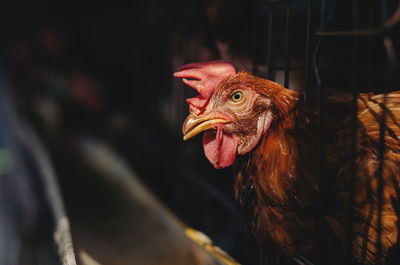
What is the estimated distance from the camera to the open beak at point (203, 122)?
0.95m

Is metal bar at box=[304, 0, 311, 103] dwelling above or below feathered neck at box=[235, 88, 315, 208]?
above

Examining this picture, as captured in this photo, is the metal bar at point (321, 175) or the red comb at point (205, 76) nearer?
the metal bar at point (321, 175)

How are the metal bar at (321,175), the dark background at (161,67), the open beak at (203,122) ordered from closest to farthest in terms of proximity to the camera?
A: the metal bar at (321,175) < the open beak at (203,122) < the dark background at (161,67)

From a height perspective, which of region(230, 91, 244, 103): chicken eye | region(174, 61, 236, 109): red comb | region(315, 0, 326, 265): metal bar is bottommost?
region(315, 0, 326, 265): metal bar

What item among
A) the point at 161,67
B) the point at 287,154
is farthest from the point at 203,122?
the point at 161,67

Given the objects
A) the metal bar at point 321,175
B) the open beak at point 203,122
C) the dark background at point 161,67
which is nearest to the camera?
the metal bar at point 321,175

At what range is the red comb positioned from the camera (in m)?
0.97

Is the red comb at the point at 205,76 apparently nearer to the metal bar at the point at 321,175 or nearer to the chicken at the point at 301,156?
the chicken at the point at 301,156

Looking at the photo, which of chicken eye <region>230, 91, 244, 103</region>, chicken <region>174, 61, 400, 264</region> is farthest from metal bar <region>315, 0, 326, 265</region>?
chicken eye <region>230, 91, 244, 103</region>

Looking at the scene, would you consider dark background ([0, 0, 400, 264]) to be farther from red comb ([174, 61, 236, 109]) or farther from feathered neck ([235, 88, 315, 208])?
red comb ([174, 61, 236, 109])

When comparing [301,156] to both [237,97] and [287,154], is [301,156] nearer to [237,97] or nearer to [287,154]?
[287,154]

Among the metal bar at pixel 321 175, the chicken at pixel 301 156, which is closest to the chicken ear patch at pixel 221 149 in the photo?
the chicken at pixel 301 156

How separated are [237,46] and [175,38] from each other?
71cm

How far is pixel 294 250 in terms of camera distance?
0.98 meters
